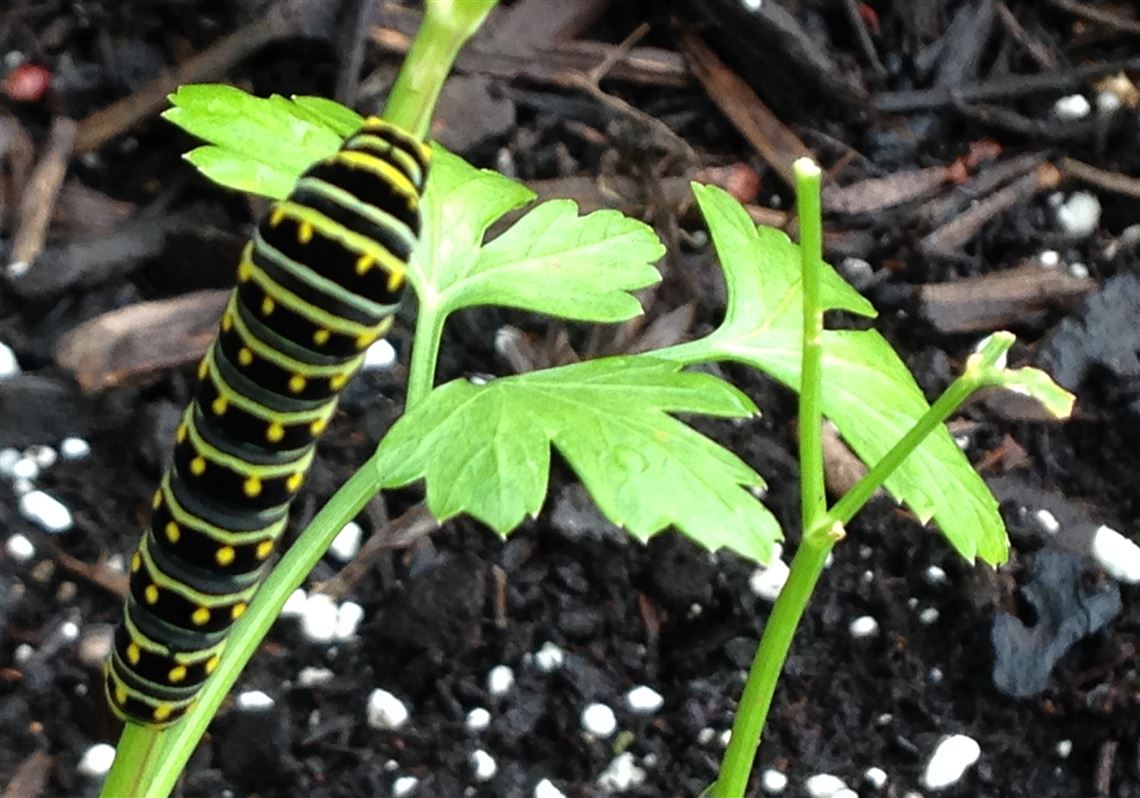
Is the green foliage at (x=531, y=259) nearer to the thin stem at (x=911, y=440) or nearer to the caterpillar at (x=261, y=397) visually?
the caterpillar at (x=261, y=397)

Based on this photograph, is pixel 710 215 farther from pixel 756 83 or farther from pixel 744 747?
pixel 756 83

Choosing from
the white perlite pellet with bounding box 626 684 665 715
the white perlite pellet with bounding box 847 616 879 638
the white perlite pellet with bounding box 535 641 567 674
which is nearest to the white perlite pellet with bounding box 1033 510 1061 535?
the white perlite pellet with bounding box 847 616 879 638

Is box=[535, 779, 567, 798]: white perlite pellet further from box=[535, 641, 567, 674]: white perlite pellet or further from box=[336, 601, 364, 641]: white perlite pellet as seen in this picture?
box=[336, 601, 364, 641]: white perlite pellet

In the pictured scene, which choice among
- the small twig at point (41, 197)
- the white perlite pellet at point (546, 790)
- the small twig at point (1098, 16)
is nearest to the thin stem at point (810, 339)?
the white perlite pellet at point (546, 790)

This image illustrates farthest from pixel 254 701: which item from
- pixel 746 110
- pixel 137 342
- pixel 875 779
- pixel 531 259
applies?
pixel 746 110

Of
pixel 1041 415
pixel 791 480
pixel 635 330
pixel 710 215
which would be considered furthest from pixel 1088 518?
pixel 710 215

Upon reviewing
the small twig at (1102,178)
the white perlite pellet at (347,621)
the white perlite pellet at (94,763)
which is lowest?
the white perlite pellet at (94,763)
